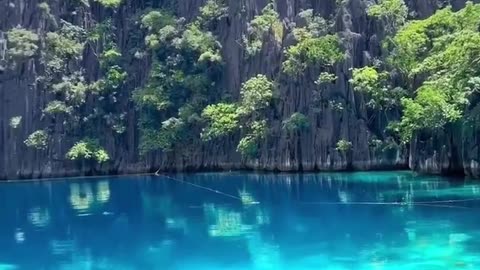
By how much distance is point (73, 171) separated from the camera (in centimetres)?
4103

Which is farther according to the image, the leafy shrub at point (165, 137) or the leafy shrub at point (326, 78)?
the leafy shrub at point (165, 137)

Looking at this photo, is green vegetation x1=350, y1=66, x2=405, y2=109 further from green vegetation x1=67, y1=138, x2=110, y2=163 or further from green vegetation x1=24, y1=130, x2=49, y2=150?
green vegetation x1=24, y1=130, x2=49, y2=150

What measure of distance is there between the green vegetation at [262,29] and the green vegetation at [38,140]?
12732mm

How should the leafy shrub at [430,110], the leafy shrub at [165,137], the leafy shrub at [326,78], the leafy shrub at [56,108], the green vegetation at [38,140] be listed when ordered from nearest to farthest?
1. the leafy shrub at [430,110]
2. the leafy shrub at [326,78]
3. the leafy shrub at [165,137]
4. the green vegetation at [38,140]
5. the leafy shrub at [56,108]

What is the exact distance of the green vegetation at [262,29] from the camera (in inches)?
1501

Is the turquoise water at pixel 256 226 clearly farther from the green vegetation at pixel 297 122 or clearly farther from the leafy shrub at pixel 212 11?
the leafy shrub at pixel 212 11

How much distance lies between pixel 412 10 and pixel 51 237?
24009mm

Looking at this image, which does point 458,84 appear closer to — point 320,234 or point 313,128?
point 313,128

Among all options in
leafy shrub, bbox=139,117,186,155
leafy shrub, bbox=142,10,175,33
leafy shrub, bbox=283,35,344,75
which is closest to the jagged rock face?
leafy shrub, bbox=283,35,344,75

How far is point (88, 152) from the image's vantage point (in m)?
40.2

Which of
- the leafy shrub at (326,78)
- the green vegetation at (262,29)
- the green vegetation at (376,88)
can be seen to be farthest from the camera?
the green vegetation at (262,29)

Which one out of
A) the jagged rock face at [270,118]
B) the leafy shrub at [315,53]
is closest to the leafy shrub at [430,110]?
the jagged rock face at [270,118]

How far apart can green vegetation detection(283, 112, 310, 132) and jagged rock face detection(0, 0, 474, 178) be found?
0.31 m

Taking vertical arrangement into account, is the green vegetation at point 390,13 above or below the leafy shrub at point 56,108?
above
